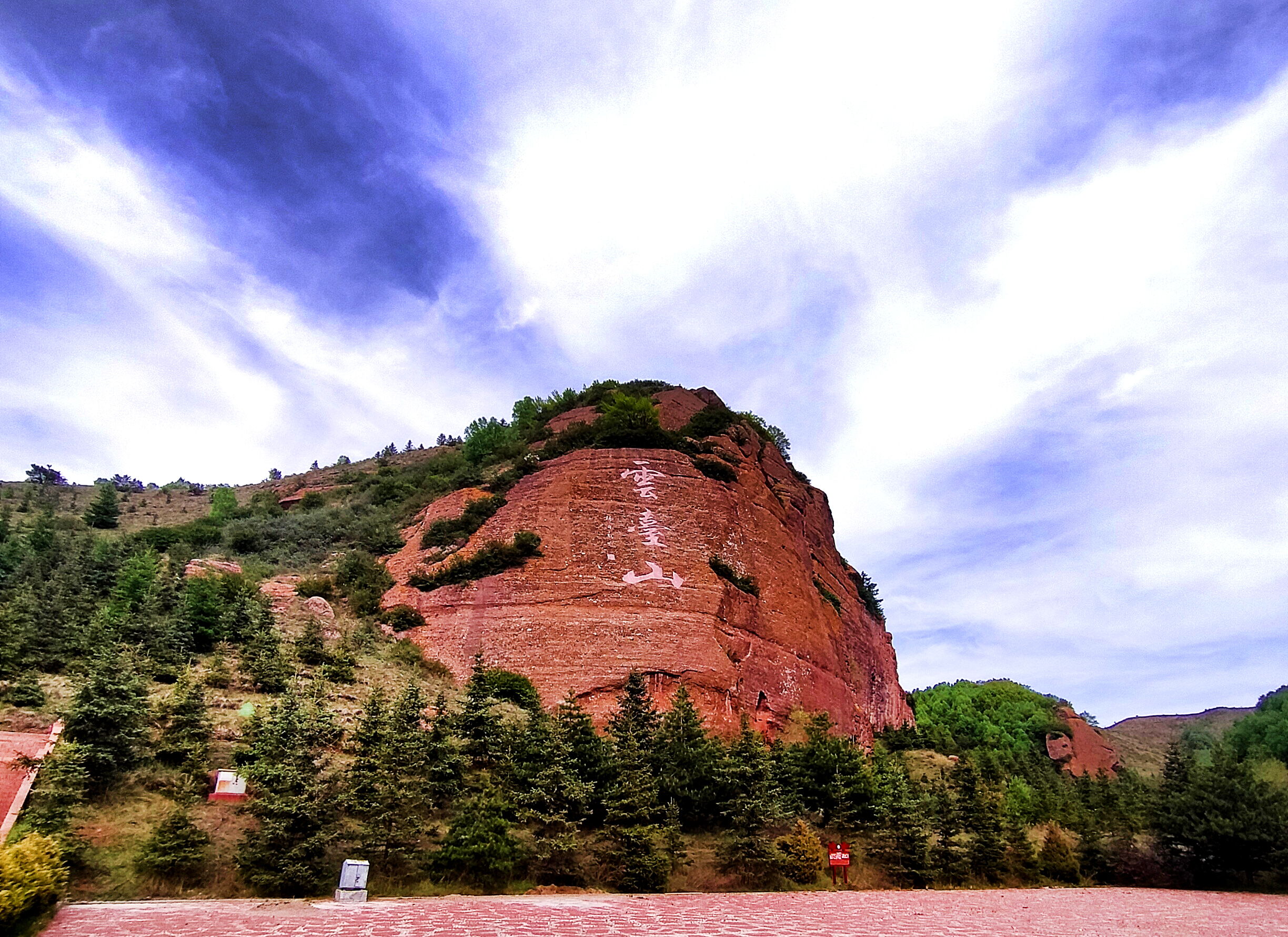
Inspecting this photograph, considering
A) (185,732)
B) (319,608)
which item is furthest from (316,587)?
(185,732)

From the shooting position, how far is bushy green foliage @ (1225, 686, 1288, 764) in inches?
1538

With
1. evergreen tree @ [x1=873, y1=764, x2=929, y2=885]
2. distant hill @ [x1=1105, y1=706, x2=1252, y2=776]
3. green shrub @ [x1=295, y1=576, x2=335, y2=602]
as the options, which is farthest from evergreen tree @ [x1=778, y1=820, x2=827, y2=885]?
distant hill @ [x1=1105, y1=706, x2=1252, y2=776]

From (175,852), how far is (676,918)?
25.5 feet

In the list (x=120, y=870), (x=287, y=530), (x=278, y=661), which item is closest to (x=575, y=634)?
Answer: (x=278, y=661)

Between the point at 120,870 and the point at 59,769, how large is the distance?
6.45ft

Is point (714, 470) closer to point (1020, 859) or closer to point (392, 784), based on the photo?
point (1020, 859)

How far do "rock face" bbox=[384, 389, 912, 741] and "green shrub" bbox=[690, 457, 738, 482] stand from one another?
38 centimetres

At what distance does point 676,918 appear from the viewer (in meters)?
9.69

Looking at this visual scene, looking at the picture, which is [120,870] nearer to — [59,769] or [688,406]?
[59,769]

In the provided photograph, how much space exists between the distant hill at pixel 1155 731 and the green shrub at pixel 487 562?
62.5 m

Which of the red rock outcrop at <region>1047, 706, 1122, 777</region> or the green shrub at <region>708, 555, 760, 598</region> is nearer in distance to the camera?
the green shrub at <region>708, 555, 760, 598</region>

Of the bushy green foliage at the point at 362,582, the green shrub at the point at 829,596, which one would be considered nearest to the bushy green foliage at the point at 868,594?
the green shrub at the point at 829,596

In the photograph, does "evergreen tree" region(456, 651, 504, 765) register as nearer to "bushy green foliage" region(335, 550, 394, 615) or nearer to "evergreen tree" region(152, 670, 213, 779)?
"evergreen tree" region(152, 670, 213, 779)

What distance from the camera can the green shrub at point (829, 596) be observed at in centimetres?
3681
